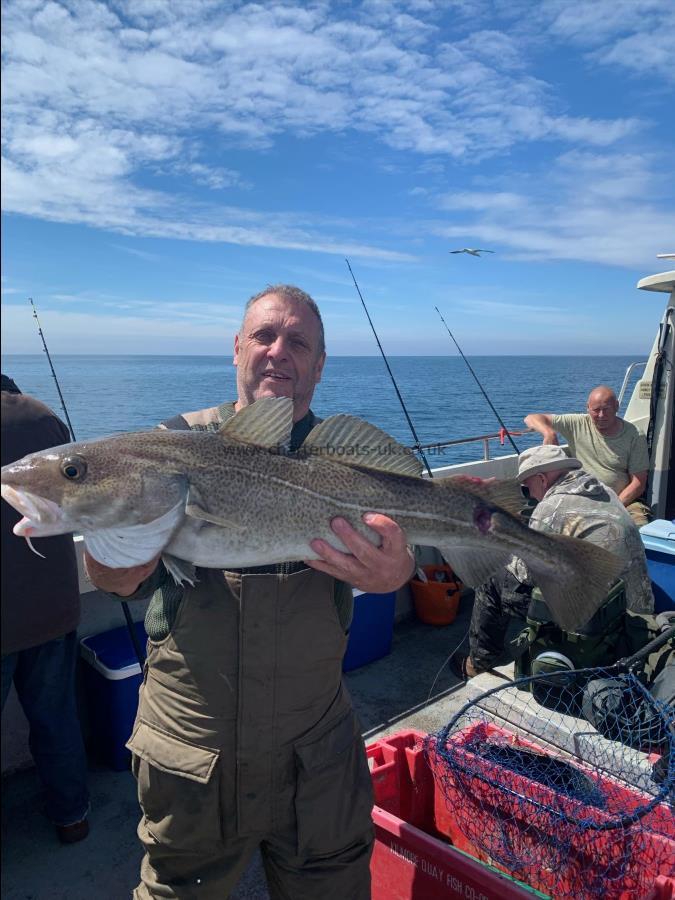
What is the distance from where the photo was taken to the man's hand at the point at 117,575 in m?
2.23

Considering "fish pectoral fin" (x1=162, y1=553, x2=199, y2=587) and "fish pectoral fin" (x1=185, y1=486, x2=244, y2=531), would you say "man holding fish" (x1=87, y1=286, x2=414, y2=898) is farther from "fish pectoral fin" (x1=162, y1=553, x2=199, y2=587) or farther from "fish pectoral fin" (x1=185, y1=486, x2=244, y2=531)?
"fish pectoral fin" (x1=185, y1=486, x2=244, y2=531)

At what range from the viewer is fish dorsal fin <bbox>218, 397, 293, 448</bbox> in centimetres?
232

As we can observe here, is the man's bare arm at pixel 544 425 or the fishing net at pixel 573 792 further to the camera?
the man's bare arm at pixel 544 425

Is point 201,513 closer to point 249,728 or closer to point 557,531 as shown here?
point 249,728

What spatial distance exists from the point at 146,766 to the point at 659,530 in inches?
196

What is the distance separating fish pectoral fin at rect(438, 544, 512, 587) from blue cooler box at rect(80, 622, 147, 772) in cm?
267

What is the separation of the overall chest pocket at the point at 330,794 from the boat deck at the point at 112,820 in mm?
1147

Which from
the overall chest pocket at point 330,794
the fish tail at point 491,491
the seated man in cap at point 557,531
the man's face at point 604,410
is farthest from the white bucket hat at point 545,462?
the man's face at point 604,410

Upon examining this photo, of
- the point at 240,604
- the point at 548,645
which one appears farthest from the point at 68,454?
the point at 548,645

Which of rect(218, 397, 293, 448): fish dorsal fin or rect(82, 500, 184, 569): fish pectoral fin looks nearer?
rect(82, 500, 184, 569): fish pectoral fin

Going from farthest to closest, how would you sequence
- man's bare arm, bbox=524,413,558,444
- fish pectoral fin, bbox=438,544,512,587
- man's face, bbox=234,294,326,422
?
man's bare arm, bbox=524,413,558,444, man's face, bbox=234,294,326,422, fish pectoral fin, bbox=438,544,512,587

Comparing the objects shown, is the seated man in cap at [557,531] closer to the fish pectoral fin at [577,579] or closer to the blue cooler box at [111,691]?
the fish pectoral fin at [577,579]

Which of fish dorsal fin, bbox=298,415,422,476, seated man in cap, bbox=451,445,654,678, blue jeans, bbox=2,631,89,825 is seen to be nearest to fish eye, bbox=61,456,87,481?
fish dorsal fin, bbox=298,415,422,476

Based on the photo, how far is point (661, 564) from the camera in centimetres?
556
